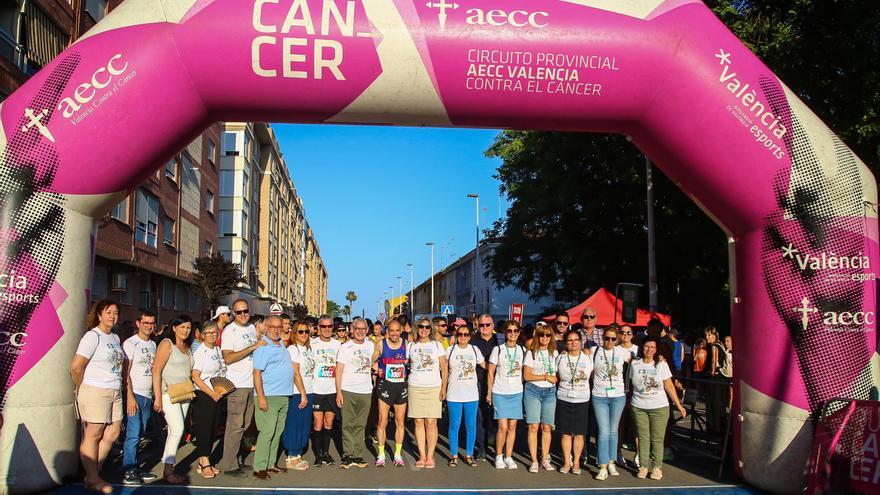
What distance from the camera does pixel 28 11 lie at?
47.3 ft

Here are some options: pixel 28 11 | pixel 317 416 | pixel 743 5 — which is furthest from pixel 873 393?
pixel 28 11

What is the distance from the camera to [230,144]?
40062mm

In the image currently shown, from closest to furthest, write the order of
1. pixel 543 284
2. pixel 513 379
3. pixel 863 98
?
pixel 513 379, pixel 863 98, pixel 543 284

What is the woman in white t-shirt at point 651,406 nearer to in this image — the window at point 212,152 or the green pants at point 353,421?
the green pants at point 353,421

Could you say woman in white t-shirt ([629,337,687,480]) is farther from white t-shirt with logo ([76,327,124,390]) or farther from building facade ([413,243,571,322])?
building facade ([413,243,571,322])

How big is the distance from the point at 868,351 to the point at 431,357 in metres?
4.60

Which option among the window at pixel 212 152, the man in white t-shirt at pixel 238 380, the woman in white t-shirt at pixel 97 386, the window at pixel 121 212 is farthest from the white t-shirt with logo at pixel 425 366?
the window at pixel 212 152

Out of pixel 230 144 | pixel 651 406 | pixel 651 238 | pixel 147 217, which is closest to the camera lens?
pixel 651 406

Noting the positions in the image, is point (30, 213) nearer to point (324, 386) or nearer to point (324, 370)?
point (324, 370)

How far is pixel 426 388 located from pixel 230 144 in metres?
34.9

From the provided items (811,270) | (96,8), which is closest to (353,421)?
(811,270)

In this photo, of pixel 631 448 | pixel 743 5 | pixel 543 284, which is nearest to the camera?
pixel 631 448

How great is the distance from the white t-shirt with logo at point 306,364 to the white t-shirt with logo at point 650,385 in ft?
12.7

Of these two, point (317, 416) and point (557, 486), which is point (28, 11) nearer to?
point (317, 416)
